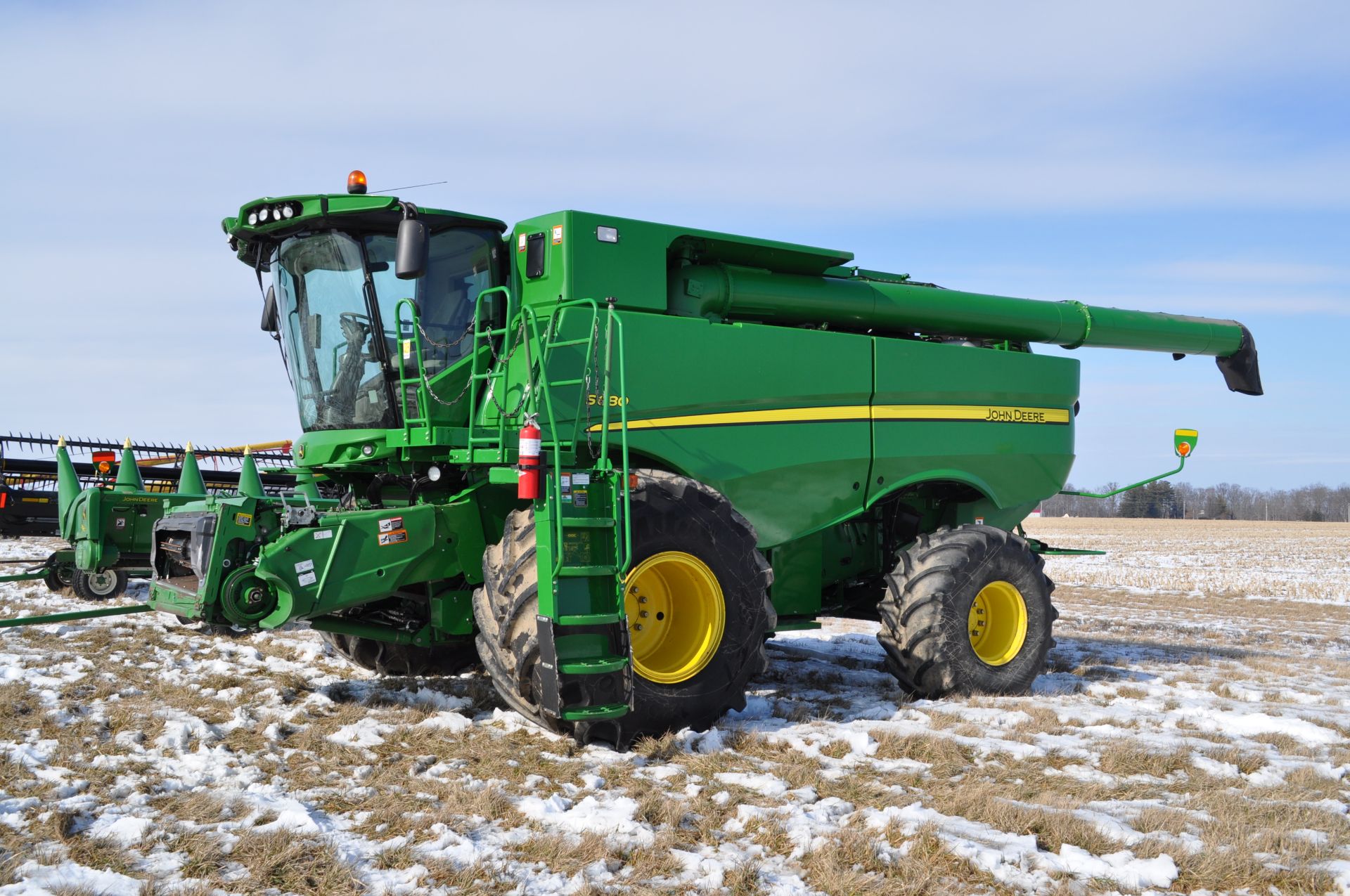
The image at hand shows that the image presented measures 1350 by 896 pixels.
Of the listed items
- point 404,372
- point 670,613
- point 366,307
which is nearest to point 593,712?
point 670,613

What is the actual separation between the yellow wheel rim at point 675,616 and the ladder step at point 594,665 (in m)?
0.48

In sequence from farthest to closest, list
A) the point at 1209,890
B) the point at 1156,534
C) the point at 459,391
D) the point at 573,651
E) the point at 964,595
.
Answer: the point at 1156,534 < the point at 964,595 < the point at 459,391 < the point at 573,651 < the point at 1209,890

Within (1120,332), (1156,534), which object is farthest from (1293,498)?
(1120,332)

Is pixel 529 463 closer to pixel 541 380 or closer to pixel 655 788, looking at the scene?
pixel 541 380

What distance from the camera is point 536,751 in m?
5.13

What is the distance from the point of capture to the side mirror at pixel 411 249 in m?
5.59

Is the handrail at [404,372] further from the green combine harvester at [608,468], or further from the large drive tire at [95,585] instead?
the large drive tire at [95,585]

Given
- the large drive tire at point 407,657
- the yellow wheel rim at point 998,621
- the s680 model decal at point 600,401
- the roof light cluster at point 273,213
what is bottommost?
the large drive tire at point 407,657

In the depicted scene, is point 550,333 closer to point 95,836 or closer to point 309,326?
point 309,326

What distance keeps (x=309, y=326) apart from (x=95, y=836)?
11.5 ft

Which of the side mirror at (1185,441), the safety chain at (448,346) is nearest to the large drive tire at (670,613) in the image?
the safety chain at (448,346)

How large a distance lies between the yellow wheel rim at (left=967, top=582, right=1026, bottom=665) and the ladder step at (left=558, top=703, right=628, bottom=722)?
10.8ft

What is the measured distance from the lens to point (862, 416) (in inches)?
284

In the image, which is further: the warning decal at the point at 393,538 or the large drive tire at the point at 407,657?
the large drive tire at the point at 407,657
